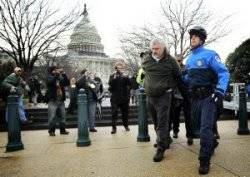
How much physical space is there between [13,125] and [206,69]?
4140 mm

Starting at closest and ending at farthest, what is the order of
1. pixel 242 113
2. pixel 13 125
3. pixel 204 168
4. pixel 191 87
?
1. pixel 204 168
2. pixel 191 87
3. pixel 13 125
4. pixel 242 113

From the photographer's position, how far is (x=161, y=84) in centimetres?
612

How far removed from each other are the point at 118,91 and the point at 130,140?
198cm

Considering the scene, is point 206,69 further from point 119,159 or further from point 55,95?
point 55,95

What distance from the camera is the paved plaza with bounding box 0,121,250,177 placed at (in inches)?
215

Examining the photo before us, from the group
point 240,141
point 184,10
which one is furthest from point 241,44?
point 184,10

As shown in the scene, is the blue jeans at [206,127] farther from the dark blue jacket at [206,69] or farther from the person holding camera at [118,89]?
the person holding camera at [118,89]

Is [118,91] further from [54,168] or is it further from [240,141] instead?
[54,168]

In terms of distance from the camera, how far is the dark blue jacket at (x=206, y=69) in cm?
535

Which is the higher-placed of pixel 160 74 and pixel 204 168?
pixel 160 74

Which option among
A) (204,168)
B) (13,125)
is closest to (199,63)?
(204,168)

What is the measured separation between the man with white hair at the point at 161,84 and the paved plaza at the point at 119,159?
14.1 inches

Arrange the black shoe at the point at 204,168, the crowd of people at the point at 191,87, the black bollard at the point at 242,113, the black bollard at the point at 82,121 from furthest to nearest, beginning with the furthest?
the black bollard at the point at 242,113, the black bollard at the point at 82,121, the crowd of people at the point at 191,87, the black shoe at the point at 204,168

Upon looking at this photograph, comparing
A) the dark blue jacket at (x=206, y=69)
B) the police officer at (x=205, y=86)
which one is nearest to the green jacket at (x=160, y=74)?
the police officer at (x=205, y=86)
